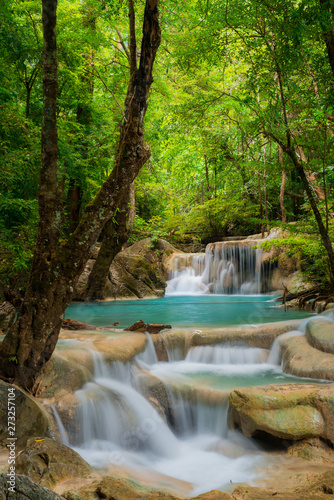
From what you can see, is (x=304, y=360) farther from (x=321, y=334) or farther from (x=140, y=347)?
(x=140, y=347)

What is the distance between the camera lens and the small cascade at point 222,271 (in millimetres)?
16312

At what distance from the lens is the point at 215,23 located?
26.4 feet

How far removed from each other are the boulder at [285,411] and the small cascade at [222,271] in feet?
39.0

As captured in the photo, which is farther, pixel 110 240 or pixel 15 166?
pixel 110 240

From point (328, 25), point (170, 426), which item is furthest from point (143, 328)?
point (328, 25)

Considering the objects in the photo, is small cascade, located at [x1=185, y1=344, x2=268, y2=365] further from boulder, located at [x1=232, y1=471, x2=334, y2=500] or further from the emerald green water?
boulder, located at [x1=232, y1=471, x2=334, y2=500]

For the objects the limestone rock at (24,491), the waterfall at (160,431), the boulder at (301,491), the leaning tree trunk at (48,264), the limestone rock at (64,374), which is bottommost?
the waterfall at (160,431)

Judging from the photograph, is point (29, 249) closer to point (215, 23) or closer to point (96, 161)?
point (96, 161)

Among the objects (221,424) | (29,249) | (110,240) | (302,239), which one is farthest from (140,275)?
(221,424)

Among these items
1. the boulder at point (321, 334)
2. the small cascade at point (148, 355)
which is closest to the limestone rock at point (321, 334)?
the boulder at point (321, 334)

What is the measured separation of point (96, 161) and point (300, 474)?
1010 centimetres

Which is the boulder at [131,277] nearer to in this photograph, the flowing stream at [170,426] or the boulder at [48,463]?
the flowing stream at [170,426]

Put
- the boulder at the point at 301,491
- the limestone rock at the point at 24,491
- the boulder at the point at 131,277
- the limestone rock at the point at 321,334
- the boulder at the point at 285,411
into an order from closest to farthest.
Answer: the limestone rock at the point at 24,491
the boulder at the point at 301,491
the boulder at the point at 285,411
the limestone rock at the point at 321,334
the boulder at the point at 131,277

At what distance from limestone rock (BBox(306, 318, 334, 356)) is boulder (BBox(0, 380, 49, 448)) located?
420 centimetres
